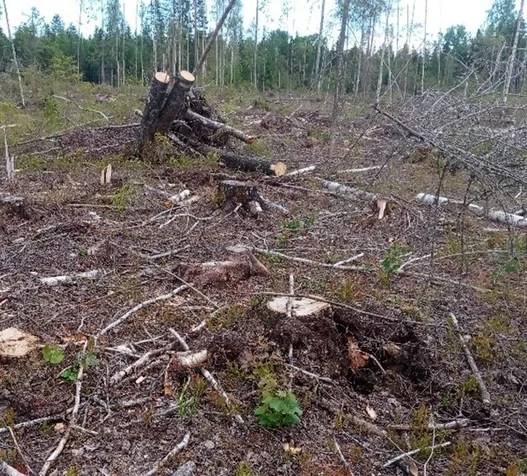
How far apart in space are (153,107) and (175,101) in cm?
43

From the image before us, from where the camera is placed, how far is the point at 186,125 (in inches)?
368

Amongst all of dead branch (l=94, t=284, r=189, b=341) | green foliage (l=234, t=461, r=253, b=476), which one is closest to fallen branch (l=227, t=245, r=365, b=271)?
dead branch (l=94, t=284, r=189, b=341)

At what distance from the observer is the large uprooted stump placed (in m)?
8.39

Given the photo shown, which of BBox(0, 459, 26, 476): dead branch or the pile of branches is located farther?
the pile of branches

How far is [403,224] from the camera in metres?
6.30

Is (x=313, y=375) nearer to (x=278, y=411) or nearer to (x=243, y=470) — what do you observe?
(x=278, y=411)

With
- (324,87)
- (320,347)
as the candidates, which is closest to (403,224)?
(320,347)

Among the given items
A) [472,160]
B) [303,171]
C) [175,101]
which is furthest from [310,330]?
[175,101]

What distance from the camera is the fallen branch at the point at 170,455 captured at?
2.25m

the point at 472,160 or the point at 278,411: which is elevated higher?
the point at 472,160

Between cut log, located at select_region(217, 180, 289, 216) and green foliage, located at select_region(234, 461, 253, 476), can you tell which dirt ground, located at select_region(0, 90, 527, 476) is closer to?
green foliage, located at select_region(234, 461, 253, 476)

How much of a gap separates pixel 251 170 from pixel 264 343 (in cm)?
569

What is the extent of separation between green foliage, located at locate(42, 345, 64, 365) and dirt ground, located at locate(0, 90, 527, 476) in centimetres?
4

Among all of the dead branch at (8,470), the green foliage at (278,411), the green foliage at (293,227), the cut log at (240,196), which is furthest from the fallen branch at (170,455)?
the cut log at (240,196)
